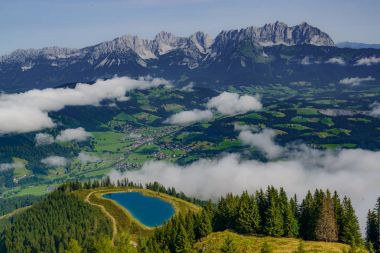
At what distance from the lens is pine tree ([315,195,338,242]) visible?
413ft

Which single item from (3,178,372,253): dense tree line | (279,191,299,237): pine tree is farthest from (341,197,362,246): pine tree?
(279,191,299,237): pine tree

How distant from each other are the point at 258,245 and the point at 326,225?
19840 mm

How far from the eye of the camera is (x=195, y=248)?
135500 mm

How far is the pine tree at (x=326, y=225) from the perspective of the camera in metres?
126

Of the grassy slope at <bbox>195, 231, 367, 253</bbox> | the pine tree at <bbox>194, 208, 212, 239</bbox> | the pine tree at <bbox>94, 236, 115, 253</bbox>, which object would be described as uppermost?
the pine tree at <bbox>94, 236, 115, 253</bbox>

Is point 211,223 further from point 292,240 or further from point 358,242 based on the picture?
point 358,242

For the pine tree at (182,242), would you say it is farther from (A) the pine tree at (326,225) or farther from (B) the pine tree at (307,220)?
(A) the pine tree at (326,225)

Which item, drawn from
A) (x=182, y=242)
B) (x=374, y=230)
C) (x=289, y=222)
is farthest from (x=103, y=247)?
(x=374, y=230)

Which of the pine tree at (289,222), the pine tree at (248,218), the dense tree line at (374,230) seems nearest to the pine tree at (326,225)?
the pine tree at (289,222)

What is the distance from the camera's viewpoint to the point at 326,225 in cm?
12612

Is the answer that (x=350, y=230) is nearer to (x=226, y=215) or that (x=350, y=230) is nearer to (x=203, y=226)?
(x=226, y=215)

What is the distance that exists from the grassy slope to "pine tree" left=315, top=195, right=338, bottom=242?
4.78 metres

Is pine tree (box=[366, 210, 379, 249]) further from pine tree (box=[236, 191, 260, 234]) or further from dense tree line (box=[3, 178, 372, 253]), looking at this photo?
pine tree (box=[236, 191, 260, 234])

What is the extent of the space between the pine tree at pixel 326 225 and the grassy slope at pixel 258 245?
4.78 meters
